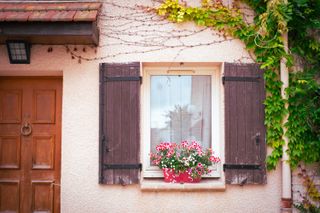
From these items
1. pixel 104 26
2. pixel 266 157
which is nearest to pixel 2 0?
pixel 104 26

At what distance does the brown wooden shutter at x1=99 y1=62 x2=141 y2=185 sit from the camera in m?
5.12

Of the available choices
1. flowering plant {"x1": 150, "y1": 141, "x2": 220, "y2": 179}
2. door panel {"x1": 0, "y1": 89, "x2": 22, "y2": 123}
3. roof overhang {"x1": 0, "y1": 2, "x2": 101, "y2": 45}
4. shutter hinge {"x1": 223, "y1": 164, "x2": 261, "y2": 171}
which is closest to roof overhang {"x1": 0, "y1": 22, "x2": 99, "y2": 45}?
roof overhang {"x1": 0, "y1": 2, "x2": 101, "y2": 45}

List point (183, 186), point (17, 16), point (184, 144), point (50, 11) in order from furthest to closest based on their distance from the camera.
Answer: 1. point (184, 144)
2. point (183, 186)
3. point (50, 11)
4. point (17, 16)

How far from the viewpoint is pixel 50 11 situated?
4.96 meters

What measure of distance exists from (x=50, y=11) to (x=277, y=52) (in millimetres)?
3060

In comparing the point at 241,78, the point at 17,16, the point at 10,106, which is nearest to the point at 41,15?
the point at 17,16

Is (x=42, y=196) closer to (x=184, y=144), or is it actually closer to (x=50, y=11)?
(x=184, y=144)

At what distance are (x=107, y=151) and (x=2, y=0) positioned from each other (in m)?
2.56

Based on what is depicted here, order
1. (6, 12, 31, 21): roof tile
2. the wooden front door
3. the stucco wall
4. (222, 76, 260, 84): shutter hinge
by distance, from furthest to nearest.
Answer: the wooden front door < (222, 76, 260, 84): shutter hinge < the stucco wall < (6, 12, 31, 21): roof tile

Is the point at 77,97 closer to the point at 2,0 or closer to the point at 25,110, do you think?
the point at 25,110

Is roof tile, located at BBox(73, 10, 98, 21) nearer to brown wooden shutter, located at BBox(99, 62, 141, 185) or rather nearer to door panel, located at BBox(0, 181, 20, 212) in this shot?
brown wooden shutter, located at BBox(99, 62, 141, 185)

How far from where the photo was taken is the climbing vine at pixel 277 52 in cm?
503

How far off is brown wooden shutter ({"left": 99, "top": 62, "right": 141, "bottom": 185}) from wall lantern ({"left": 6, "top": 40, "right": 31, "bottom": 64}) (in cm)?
103

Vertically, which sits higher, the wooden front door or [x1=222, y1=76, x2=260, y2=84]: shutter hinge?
[x1=222, y1=76, x2=260, y2=84]: shutter hinge
